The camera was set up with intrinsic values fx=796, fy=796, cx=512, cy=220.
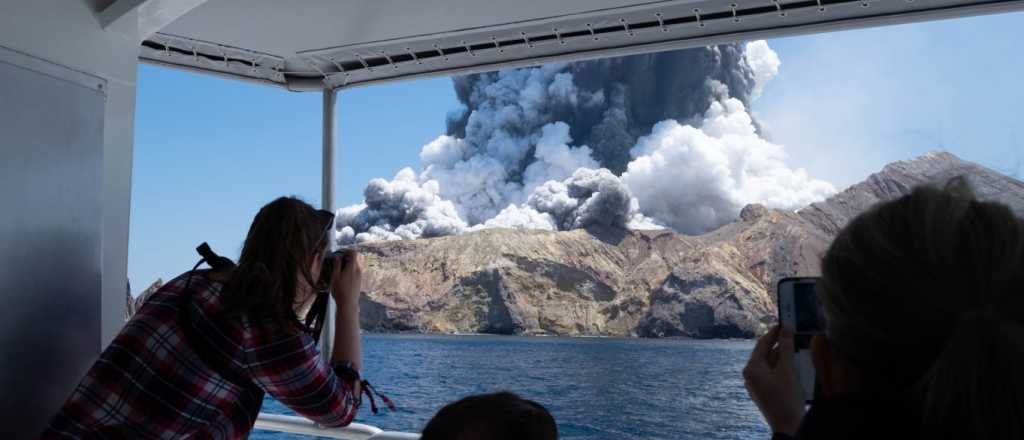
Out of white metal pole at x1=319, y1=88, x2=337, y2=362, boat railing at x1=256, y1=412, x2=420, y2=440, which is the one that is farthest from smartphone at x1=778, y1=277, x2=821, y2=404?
white metal pole at x1=319, y1=88, x2=337, y2=362

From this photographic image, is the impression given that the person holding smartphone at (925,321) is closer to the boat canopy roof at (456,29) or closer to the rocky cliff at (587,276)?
the boat canopy roof at (456,29)

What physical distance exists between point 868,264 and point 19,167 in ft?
4.85

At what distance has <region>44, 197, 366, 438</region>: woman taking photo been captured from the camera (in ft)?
3.57

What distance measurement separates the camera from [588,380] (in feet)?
123

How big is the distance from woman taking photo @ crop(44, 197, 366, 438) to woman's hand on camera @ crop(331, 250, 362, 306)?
4.5 inches

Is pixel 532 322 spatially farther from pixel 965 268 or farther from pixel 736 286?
pixel 965 268

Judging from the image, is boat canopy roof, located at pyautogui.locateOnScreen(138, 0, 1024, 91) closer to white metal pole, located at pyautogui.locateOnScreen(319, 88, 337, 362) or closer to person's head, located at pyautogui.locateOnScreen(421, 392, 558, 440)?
white metal pole, located at pyautogui.locateOnScreen(319, 88, 337, 362)

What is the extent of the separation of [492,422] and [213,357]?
1.91 feet

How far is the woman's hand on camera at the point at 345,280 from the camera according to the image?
128 centimetres

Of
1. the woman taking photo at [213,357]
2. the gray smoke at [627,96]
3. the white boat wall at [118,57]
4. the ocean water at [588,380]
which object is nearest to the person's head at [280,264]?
the woman taking photo at [213,357]

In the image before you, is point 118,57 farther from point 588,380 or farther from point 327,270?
point 588,380

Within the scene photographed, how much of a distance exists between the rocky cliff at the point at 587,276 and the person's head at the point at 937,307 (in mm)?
36612

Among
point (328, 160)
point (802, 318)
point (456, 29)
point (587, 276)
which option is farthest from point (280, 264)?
point (587, 276)

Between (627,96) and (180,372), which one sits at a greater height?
(627,96)
